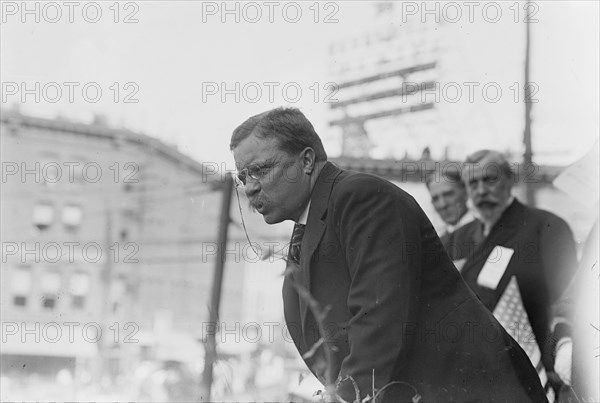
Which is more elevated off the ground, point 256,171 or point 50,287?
point 256,171

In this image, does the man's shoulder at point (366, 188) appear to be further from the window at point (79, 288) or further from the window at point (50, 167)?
the window at point (50, 167)

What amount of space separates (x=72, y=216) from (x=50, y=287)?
663 mm

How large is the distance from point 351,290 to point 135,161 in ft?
8.95

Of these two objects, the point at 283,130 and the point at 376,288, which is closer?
the point at 376,288

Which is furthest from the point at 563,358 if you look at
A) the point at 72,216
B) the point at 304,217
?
the point at 72,216

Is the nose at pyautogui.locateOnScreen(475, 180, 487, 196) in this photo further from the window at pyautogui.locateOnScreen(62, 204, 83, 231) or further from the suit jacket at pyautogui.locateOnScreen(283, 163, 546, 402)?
the window at pyautogui.locateOnScreen(62, 204, 83, 231)

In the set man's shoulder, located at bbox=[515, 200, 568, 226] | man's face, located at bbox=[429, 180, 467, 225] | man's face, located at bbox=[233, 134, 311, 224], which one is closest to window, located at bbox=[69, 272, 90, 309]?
man's face, located at bbox=[429, 180, 467, 225]

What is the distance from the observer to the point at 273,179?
151cm

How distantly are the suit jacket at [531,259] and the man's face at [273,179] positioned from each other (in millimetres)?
1746

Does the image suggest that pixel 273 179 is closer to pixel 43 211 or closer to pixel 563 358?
pixel 563 358

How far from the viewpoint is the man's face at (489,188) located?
3239 mm

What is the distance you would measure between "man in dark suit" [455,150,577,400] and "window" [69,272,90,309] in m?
1.89

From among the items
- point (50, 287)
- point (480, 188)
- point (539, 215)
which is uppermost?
point (480, 188)

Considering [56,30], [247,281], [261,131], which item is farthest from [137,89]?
[261,131]
